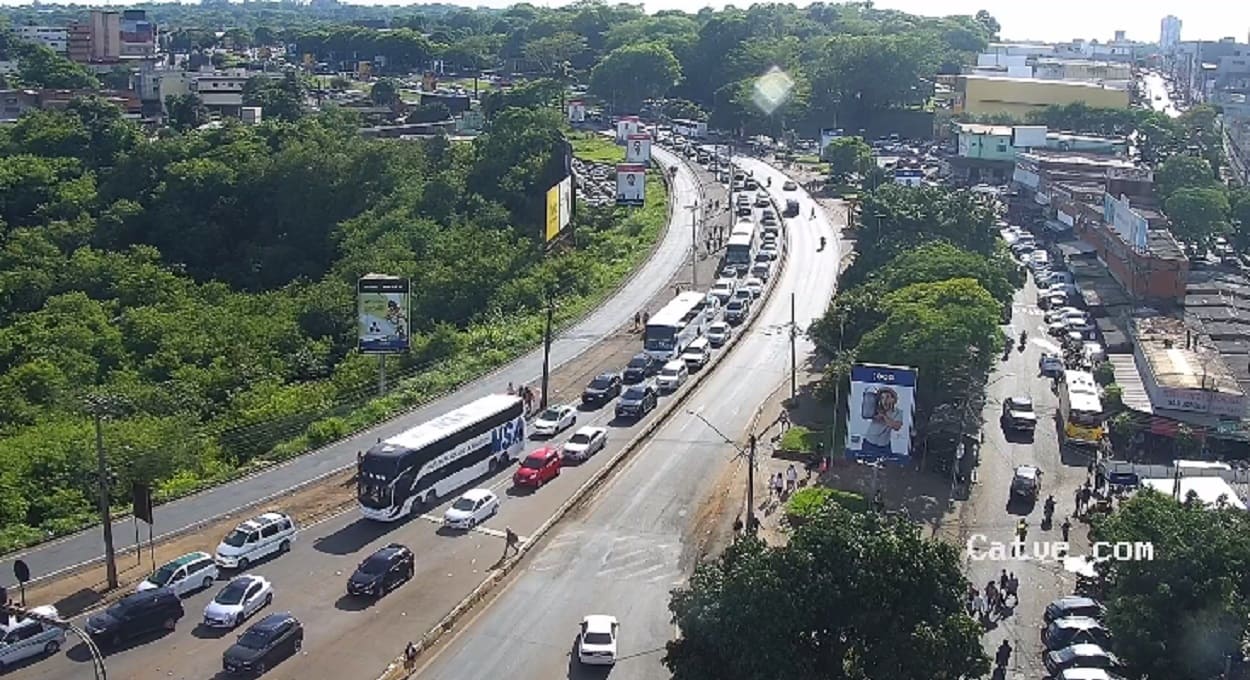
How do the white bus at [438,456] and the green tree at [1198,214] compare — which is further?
the green tree at [1198,214]

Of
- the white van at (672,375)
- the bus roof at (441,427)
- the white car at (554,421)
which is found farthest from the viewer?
the white van at (672,375)

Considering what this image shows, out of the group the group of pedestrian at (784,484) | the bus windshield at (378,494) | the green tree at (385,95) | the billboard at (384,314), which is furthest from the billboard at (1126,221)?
the green tree at (385,95)

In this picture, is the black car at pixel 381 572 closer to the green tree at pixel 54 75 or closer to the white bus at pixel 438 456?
the white bus at pixel 438 456

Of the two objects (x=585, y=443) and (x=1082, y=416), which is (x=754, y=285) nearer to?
(x=1082, y=416)

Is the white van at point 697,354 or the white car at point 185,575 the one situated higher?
the white van at point 697,354

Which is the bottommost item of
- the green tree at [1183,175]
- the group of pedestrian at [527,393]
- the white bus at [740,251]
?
the group of pedestrian at [527,393]

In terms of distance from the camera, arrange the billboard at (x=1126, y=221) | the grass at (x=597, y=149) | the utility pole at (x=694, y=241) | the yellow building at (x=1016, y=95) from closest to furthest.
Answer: the billboard at (x=1126, y=221) → the utility pole at (x=694, y=241) → the grass at (x=597, y=149) → the yellow building at (x=1016, y=95)

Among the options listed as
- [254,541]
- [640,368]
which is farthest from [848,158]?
[254,541]
